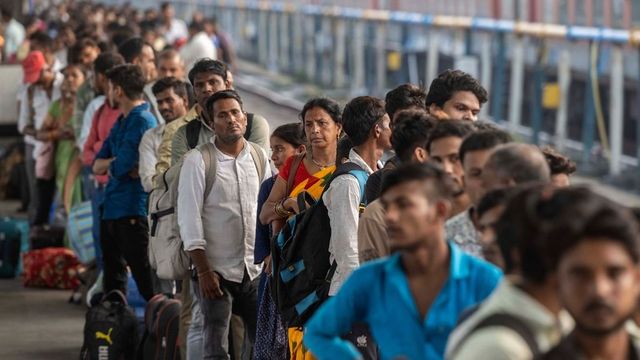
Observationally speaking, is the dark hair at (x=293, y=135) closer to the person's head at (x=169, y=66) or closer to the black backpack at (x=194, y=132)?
the black backpack at (x=194, y=132)

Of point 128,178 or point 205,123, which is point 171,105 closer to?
point 128,178

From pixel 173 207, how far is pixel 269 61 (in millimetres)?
25583

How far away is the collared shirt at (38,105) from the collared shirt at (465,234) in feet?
29.1

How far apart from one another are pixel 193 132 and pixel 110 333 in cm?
137

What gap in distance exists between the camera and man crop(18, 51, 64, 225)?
1416 centimetres

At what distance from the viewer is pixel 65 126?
13359mm

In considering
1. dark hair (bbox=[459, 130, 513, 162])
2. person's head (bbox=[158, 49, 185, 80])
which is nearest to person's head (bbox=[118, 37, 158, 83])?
person's head (bbox=[158, 49, 185, 80])

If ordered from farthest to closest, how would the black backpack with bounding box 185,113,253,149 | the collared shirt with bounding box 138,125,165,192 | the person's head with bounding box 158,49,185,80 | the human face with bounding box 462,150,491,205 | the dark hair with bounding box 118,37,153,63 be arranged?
the dark hair with bounding box 118,37,153,63 < the person's head with bounding box 158,49,185,80 < the collared shirt with bounding box 138,125,165,192 < the black backpack with bounding box 185,113,253,149 < the human face with bounding box 462,150,491,205

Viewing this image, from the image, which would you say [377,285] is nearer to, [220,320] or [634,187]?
[220,320]

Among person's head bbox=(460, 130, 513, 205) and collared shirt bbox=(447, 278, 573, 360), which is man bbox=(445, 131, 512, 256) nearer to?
person's head bbox=(460, 130, 513, 205)

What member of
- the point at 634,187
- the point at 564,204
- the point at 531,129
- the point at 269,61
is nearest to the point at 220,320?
the point at 564,204

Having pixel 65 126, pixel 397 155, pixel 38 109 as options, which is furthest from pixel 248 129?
pixel 38 109

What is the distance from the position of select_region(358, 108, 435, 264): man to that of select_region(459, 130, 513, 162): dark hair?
52 centimetres

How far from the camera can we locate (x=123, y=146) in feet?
32.7
